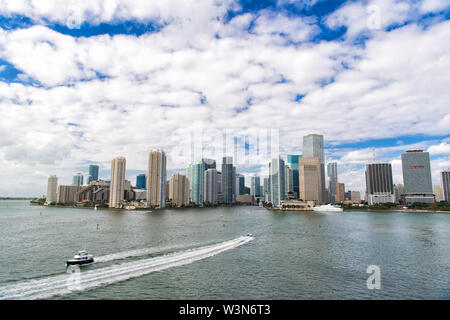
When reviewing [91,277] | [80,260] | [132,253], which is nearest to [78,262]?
[80,260]

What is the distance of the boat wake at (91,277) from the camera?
24188 millimetres

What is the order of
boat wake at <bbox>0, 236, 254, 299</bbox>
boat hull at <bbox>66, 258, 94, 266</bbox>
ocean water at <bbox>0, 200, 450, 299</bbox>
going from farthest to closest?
boat hull at <bbox>66, 258, 94, 266</bbox>
ocean water at <bbox>0, 200, 450, 299</bbox>
boat wake at <bbox>0, 236, 254, 299</bbox>

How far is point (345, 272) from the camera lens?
31641mm

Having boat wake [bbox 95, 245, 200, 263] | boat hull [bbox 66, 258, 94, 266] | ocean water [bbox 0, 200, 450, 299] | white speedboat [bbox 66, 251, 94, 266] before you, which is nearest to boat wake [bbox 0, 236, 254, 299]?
ocean water [bbox 0, 200, 450, 299]

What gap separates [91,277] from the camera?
2842 cm

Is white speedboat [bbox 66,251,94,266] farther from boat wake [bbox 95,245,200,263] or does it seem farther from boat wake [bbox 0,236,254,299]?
boat wake [bbox 95,245,200,263]

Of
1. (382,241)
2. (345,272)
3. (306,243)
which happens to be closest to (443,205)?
(382,241)

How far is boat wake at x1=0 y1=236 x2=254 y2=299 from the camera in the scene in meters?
24.2

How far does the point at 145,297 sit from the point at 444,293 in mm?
27428

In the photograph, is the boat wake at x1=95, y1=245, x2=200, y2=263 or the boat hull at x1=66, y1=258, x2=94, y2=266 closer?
the boat hull at x1=66, y1=258, x2=94, y2=266

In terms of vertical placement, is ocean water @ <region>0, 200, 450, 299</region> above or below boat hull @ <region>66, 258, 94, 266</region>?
below

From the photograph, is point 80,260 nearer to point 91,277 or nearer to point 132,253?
point 91,277
